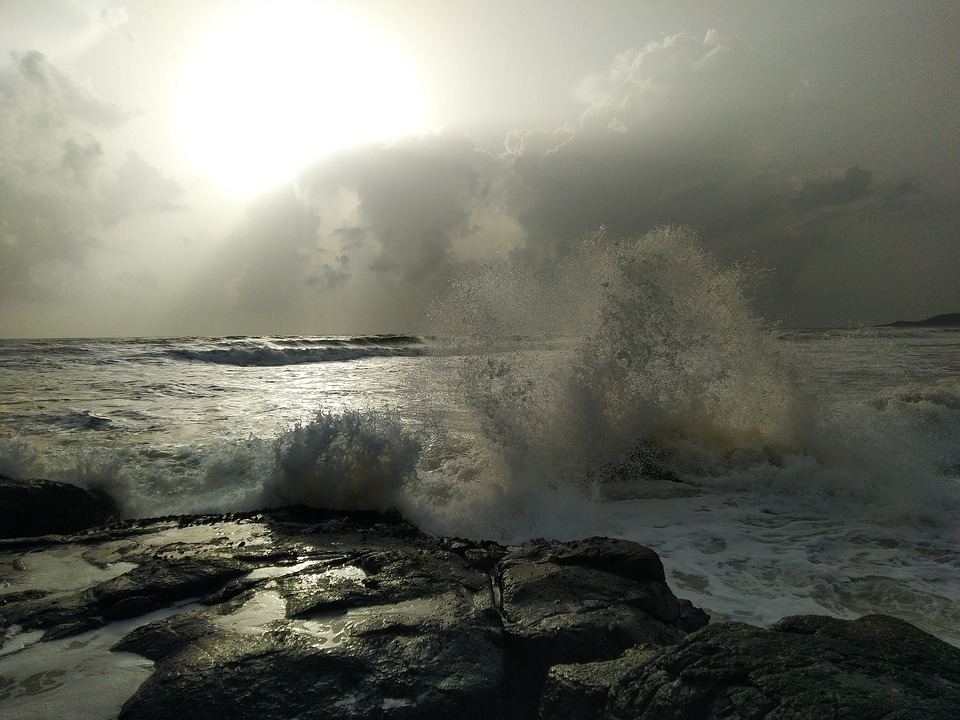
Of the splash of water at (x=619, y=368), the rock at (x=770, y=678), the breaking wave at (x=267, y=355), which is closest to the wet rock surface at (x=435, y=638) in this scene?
the rock at (x=770, y=678)

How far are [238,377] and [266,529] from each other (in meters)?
15.6

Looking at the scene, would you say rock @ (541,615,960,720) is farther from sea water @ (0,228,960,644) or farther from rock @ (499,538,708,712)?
sea water @ (0,228,960,644)

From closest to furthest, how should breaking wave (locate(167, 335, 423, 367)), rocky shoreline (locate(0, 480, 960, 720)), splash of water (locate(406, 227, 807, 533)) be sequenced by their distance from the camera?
Answer: rocky shoreline (locate(0, 480, 960, 720)), splash of water (locate(406, 227, 807, 533)), breaking wave (locate(167, 335, 423, 367))

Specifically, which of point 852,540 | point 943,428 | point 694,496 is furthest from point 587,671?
point 943,428

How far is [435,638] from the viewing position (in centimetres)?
275

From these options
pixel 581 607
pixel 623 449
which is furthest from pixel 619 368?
pixel 581 607

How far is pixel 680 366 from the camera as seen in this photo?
8.98 meters

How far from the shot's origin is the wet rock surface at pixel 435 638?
2.12 m

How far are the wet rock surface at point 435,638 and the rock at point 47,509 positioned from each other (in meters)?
0.91

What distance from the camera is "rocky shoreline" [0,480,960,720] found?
2111 millimetres

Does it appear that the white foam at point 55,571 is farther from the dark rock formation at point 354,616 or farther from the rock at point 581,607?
the rock at point 581,607

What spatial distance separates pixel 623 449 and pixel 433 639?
5447 millimetres

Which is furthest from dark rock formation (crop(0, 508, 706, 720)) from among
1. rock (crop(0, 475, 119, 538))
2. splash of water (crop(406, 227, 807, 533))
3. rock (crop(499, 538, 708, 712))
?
splash of water (crop(406, 227, 807, 533))

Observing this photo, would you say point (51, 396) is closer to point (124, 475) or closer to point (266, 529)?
point (124, 475)
